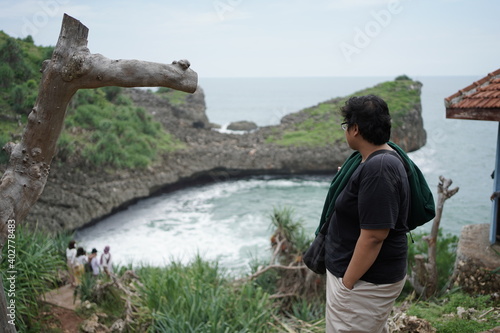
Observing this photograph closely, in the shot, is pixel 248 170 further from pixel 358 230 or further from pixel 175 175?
pixel 358 230

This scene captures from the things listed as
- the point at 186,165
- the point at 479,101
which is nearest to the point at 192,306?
the point at 479,101

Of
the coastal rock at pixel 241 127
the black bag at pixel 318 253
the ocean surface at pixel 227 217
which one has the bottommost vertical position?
the ocean surface at pixel 227 217

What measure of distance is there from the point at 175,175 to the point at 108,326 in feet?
53.4

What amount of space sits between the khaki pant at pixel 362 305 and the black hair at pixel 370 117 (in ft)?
2.76

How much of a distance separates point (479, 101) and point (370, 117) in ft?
12.8

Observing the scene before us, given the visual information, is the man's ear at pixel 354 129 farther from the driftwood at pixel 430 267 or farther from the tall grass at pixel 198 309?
the driftwood at pixel 430 267

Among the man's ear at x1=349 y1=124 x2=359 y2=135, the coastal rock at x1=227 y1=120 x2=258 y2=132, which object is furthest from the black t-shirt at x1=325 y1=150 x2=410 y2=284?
the coastal rock at x1=227 y1=120 x2=258 y2=132

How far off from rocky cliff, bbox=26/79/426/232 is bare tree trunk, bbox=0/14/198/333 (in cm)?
1226

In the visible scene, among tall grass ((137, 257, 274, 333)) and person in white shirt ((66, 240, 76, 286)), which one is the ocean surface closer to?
person in white shirt ((66, 240, 76, 286))

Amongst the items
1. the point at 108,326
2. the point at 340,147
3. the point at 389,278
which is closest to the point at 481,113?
the point at 389,278

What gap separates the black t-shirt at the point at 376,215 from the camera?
8.21 ft

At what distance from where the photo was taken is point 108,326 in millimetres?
6441

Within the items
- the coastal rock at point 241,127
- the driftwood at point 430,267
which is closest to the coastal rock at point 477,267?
the driftwood at point 430,267

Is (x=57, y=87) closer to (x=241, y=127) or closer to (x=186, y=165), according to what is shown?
(x=186, y=165)
